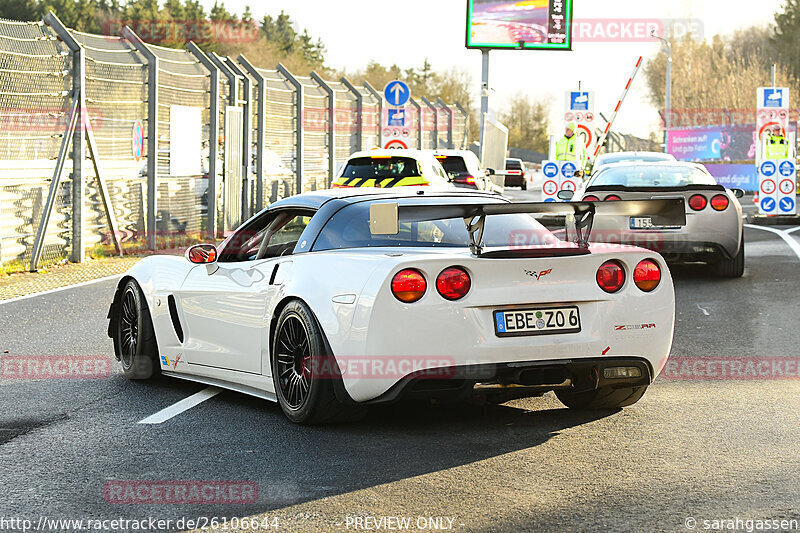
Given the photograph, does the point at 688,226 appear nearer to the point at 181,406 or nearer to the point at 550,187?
the point at 181,406

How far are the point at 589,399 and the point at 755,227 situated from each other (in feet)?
60.1

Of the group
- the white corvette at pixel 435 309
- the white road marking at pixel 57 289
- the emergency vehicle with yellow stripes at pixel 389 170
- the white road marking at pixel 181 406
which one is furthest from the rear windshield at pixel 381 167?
the white corvette at pixel 435 309

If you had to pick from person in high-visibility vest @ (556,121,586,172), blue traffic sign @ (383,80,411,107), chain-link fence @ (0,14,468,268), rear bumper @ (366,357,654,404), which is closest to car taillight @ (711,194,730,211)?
rear bumper @ (366,357,654,404)

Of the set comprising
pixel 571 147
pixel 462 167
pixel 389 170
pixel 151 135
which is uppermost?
pixel 571 147

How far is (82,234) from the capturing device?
16.8m

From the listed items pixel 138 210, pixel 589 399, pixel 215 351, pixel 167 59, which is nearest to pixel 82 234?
pixel 138 210

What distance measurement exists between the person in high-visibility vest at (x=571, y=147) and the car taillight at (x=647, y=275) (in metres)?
25.7

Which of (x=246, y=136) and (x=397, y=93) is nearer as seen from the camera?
(x=246, y=136)

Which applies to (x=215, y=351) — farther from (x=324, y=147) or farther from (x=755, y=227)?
(x=324, y=147)

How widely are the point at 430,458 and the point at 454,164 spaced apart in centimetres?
2028

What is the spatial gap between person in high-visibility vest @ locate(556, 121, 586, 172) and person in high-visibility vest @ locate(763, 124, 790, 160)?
22.5 ft

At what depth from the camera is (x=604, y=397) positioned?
6.70m

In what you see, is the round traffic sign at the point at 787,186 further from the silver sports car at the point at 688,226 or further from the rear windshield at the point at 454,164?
the silver sports car at the point at 688,226

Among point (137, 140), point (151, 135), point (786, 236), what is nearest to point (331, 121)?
point (151, 135)
